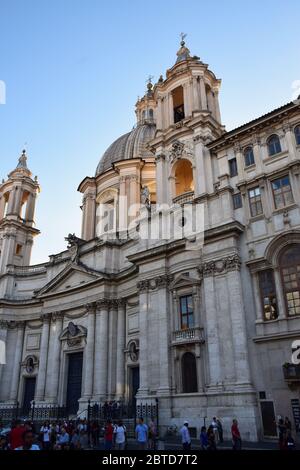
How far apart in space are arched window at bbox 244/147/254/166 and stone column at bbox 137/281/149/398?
11.0m

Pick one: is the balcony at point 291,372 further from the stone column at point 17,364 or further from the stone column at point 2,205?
the stone column at point 2,205

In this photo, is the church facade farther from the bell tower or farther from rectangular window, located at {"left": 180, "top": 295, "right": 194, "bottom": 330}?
the bell tower

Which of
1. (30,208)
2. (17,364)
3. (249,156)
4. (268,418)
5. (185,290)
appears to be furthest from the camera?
(30,208)

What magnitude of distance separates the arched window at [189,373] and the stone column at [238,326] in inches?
129

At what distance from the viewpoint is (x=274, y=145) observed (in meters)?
25.8

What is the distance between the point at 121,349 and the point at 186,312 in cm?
817

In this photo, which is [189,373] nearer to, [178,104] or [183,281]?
[183,281]

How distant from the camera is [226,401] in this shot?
2155 centimetres

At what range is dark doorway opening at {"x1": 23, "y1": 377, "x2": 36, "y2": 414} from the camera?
36.6m

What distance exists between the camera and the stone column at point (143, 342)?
2553 cm

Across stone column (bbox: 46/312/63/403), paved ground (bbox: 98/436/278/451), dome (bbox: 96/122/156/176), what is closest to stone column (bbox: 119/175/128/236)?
dome (bbox: 96/122/156/176)

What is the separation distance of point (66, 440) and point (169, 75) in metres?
29.3

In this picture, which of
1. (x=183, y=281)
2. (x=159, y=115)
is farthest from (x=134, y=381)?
(x=159, y=115)

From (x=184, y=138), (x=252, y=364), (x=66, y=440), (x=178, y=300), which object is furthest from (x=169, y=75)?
(x=66, y=440)
